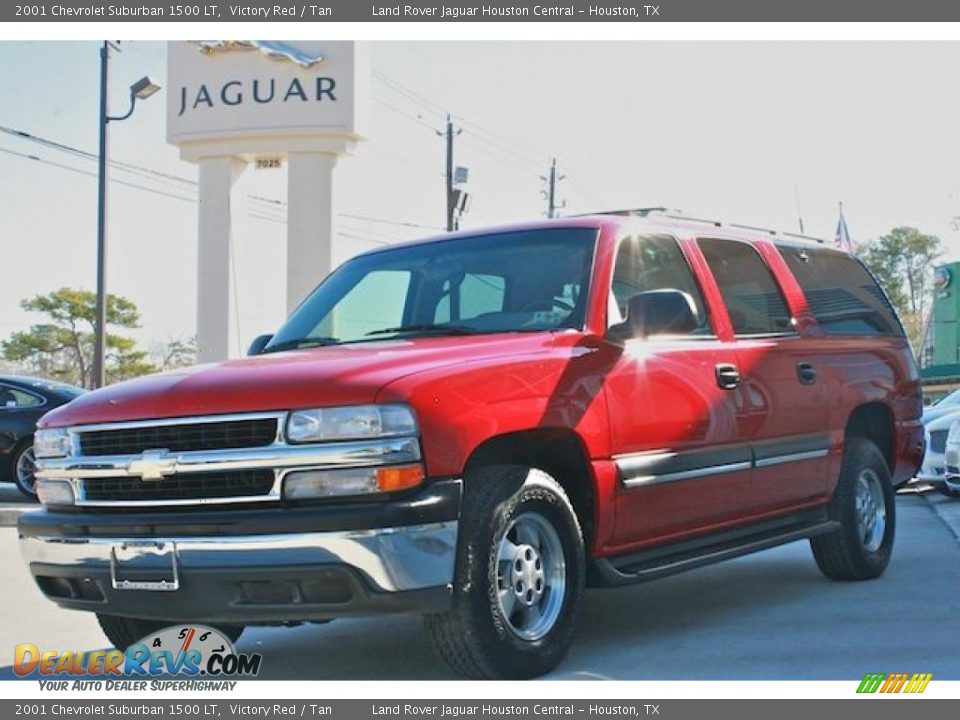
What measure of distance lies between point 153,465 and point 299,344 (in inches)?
60.5

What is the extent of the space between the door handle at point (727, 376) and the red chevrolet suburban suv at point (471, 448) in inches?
0.6

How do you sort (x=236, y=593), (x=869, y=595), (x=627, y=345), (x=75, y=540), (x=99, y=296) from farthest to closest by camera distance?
1. (x=99, y=296)
2. (x=869, y=595)
3. (x=627, y=345)
4. (x=75, y=540)
5. (x=236, y=593)

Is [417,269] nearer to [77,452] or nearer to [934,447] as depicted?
[77,452]

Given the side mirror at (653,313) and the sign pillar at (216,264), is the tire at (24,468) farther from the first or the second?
the sign pillar at (216,264)

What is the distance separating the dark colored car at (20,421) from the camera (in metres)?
14.6

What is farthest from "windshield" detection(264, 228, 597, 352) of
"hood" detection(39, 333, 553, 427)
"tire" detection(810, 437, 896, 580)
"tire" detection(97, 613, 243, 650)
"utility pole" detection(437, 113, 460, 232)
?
"utility pole" detection(437, 113, 460, 232)

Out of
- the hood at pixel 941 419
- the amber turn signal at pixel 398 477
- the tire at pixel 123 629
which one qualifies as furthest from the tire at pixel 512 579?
the hood at pixel 941 419

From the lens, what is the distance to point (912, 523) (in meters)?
11.9

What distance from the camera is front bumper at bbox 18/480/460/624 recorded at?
14.9 feet

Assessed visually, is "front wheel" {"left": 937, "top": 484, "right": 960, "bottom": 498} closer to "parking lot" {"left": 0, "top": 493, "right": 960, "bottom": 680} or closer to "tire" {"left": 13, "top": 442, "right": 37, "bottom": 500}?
"parking lot" {"left": 0, "top": 493, "right": 960, "bottom": 680}

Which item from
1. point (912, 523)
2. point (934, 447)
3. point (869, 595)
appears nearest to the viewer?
point (869, 595)

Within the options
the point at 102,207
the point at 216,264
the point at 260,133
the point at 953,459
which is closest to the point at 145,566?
the point at 953,459

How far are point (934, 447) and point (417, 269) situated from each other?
1070 centimetres
